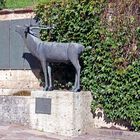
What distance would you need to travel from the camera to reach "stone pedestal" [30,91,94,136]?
8.70 meters

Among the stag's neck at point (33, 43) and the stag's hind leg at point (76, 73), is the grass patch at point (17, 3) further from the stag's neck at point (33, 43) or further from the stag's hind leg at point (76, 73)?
the stag's hind leg at point (76, 73)

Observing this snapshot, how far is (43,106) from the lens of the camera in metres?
9.02

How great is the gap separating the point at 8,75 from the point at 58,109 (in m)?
2.74

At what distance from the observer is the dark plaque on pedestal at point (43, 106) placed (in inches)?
352

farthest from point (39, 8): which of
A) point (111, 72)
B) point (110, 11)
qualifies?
point (111, 72)

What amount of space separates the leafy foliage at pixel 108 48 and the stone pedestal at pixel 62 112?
0.37 metres

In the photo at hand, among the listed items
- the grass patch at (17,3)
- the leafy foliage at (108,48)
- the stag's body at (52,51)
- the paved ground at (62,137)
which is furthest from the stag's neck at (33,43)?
the grass patch at (17,3)

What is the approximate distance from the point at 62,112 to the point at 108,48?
169 centimetres

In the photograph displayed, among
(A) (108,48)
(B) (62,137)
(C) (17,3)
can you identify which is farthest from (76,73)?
(C) (17,3)

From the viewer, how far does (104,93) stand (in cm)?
909

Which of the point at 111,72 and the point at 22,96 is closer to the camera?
the point at 111,72

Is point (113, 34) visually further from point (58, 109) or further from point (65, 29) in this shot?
point (58, 109)

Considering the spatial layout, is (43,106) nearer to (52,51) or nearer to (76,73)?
(76,73)

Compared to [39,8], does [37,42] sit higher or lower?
lower
